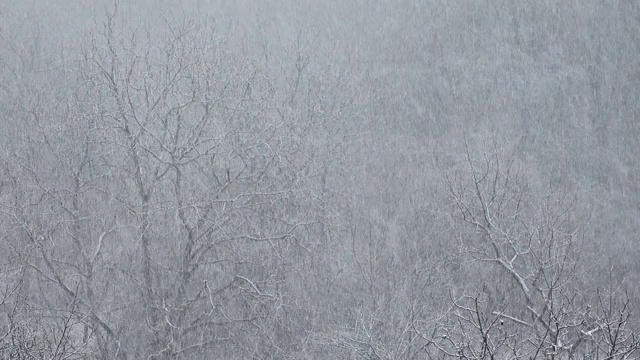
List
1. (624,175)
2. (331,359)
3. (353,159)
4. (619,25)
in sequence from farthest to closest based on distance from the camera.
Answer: (619,25) → (624,175) → (353,159) → (331,359)

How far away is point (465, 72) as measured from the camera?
26359 millimetres

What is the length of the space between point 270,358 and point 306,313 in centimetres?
116

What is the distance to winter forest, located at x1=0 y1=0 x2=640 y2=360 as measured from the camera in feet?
35.0

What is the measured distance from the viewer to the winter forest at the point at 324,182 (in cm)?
1066

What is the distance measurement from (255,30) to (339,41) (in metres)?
3.77

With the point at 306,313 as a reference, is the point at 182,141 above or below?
above

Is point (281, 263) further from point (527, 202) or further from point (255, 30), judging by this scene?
point (255, 30)

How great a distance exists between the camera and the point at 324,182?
14.4 metres

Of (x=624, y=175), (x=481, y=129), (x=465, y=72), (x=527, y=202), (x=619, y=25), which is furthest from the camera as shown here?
(x=619, y=25)

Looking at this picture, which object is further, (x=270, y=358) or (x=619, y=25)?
(x=619, y=25)

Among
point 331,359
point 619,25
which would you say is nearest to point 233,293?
point 331,359

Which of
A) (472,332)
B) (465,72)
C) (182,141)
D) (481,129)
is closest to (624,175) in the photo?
(481,129)

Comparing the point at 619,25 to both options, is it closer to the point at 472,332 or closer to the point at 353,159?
the point at 353,159

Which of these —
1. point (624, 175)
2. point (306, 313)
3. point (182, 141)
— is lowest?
point (624, 175)
